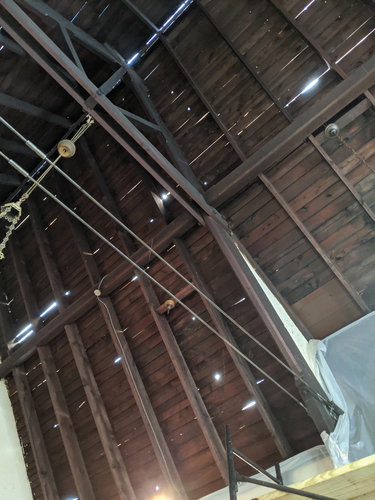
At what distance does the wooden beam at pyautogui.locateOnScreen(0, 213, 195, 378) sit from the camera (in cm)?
415

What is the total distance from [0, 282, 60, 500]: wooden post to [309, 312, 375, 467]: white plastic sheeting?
11.5 feet

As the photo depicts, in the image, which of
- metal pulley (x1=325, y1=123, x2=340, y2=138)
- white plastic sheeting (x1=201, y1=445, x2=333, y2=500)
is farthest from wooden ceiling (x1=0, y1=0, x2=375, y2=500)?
white plastic sheeting (x1=201, y1=445, x2=333, y2=500)

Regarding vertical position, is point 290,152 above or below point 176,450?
above

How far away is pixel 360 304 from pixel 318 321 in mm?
405

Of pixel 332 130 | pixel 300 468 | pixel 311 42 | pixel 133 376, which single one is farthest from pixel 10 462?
pixel 311 42

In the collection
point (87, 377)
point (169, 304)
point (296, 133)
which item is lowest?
point (87, 377)

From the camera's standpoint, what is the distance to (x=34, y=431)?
466 centimetres

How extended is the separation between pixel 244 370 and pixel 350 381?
997 millimetres

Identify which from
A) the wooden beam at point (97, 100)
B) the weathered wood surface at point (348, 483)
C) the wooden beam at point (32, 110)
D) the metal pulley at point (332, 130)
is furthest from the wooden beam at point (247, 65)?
the weathered wood surface at point (348, 483)

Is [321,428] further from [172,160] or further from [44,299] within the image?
[44,299]

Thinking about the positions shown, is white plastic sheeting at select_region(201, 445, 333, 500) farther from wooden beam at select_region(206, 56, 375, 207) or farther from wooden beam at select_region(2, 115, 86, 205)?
wooden beam at select_region(2, 115, 86, 205)

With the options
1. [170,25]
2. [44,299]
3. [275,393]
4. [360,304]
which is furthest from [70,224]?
[360,304]

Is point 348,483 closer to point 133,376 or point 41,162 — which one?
point 133,376

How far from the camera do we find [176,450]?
12.3ft
